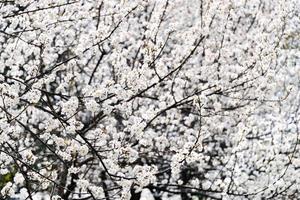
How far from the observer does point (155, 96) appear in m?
8.38

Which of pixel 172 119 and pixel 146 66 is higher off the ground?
pixel 172 119

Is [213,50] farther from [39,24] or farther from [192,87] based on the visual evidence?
[39,24]

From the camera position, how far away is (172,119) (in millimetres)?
8391

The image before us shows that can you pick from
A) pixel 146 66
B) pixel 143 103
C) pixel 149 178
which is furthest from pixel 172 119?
pixel 149 178

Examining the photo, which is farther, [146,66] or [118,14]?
[118,14]

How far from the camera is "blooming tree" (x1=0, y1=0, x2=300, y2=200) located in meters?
5.23

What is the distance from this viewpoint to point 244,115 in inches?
313

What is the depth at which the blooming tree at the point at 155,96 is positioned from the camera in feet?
17.1

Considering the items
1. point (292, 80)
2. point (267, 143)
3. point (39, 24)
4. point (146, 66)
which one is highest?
point (292, 80)

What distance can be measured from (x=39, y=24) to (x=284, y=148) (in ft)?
15.3

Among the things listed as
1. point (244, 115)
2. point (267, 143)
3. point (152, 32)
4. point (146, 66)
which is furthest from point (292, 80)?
point (146, 66)

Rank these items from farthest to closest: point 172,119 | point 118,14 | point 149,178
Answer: point 172,119
point 118,14
point 149,178

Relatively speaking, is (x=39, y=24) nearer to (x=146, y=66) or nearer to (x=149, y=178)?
(x=146, y=66)

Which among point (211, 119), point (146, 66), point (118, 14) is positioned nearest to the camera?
point (146, 66)
